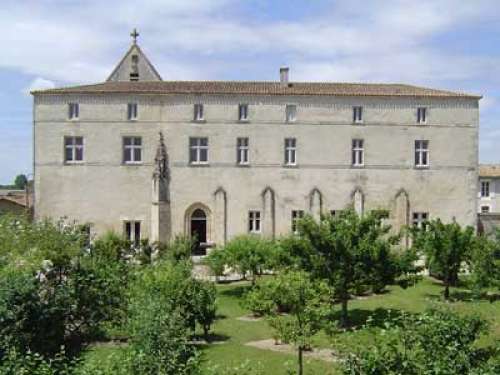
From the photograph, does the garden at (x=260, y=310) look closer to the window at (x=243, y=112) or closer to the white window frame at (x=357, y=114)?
the window at (x=243, y=112)

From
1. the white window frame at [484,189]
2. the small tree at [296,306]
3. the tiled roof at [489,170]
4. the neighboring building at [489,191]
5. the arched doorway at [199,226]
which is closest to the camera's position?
the small tree at [296,306]

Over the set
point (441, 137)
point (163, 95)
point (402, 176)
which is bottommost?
point (402, 176)

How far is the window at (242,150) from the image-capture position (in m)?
40.3

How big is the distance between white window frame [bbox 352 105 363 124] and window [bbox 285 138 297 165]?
4.28 m

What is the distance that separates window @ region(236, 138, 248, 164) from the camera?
4034cm

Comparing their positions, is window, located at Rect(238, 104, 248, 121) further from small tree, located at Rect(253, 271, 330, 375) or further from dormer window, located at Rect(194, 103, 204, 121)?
small tree, located at Rect(253, 271, 330, 375)

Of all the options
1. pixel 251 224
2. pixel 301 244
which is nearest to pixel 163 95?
pixel 251 224

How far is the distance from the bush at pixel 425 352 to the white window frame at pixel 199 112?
29485 millimetres

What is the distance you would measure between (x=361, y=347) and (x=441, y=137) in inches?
1272

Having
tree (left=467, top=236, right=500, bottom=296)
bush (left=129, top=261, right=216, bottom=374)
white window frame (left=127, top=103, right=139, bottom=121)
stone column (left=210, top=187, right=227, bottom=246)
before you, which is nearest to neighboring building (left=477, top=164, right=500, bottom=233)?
stone column (left=210, top=187, right=227, bottom=246)

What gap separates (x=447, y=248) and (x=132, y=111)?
71.9 ft

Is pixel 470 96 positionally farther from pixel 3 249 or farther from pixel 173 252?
pixel 3 249

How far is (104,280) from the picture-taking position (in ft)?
63.7

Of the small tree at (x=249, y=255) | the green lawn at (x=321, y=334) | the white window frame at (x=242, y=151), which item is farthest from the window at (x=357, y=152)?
the small tree at (x=249, y=255)
